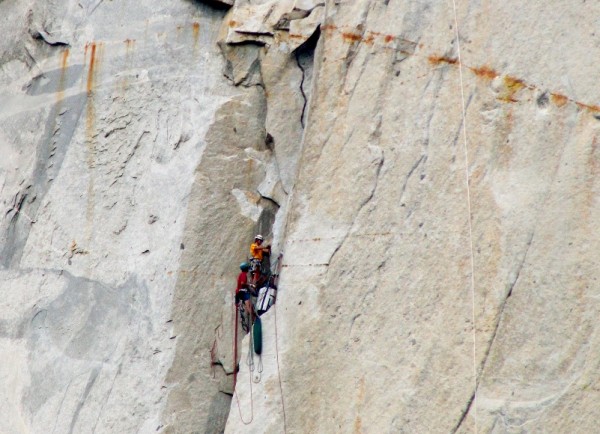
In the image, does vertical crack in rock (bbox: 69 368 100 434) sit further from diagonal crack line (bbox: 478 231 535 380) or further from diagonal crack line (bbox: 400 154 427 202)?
diagonal crack line (bbox: 478 231 535 380)

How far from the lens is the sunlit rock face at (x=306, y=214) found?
814cm

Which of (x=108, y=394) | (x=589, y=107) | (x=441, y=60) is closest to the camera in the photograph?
(x=589, y=107)

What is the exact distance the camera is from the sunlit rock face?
8.14 m

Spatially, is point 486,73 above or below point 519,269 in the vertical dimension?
above

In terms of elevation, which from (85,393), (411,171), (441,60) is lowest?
(85,393)

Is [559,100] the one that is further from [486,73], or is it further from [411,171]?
[411,171]

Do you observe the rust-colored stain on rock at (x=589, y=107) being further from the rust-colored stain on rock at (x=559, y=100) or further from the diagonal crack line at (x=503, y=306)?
the diagonal crack line at (x=503, y=306)

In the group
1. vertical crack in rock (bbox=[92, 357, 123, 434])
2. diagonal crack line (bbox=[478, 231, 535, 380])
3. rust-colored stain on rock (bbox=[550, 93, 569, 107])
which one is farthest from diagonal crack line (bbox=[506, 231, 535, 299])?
vertical crack in rock (bbox=[92, 357, 123, 434])

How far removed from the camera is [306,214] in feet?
29.1

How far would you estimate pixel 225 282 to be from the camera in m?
9.41

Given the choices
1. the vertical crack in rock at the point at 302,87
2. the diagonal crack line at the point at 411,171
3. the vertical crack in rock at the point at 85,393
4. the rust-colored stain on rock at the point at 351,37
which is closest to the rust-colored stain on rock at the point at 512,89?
the diagonal crack line at the point at 411,171

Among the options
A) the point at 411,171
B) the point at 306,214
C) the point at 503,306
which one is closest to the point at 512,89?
the point at 411,171

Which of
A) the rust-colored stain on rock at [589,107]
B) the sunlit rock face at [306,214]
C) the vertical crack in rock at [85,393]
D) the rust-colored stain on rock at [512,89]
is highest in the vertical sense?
the rust-colored stain on rock at [589,107]

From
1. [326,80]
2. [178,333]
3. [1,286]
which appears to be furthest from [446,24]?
[1,286]
